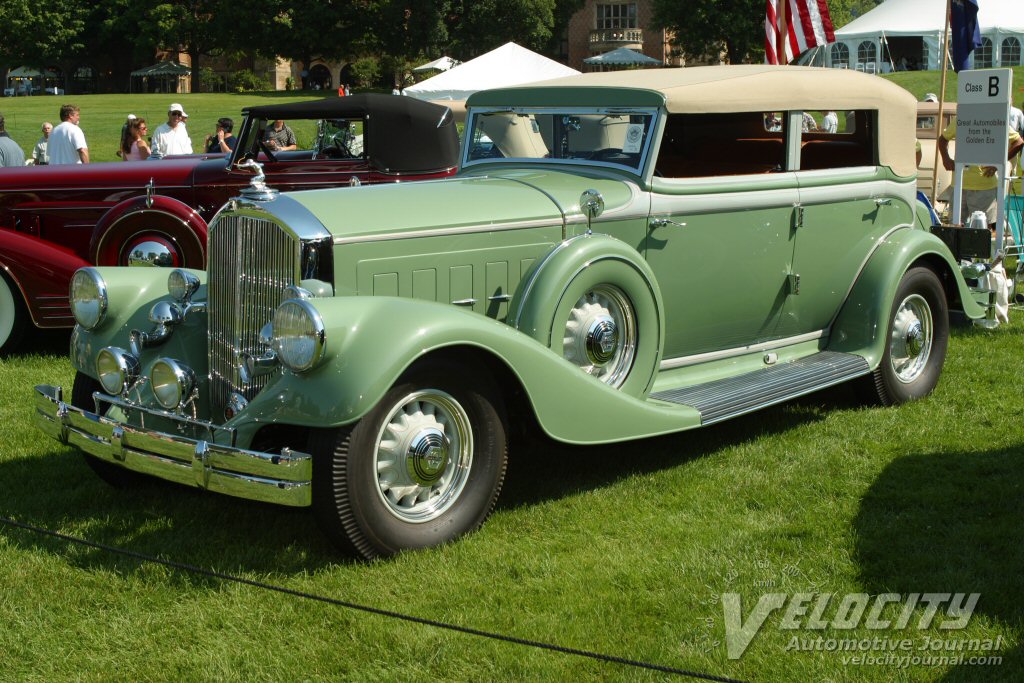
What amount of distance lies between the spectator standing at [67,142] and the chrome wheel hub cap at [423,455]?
988cm

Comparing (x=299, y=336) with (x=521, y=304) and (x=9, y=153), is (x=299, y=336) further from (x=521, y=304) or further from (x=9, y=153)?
(x=9, y=153)

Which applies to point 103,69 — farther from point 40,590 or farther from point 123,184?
point 40,590

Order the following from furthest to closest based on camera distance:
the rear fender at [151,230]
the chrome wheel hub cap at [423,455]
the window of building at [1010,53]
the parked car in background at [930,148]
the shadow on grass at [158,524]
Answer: the window of building at [1010,53]
the parked car in background at [930,148]
the rear fender at [151,230]
the shadow on grass at [158,524]
the chrome wheel hub cap at [423,455]

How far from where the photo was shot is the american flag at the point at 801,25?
12188 mm

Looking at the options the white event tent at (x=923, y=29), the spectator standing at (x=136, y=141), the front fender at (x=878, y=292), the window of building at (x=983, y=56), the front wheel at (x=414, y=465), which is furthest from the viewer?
the window of building at (x=983, y=56)

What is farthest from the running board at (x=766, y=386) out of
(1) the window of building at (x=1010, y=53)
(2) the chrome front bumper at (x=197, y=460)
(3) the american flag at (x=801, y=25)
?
(1) the window of building at (x=1010, y=53)

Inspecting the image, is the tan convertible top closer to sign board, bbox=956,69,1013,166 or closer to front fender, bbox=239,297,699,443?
front fender, bbox=239,297,699,443

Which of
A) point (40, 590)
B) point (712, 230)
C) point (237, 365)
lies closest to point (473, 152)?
point (712, 230)

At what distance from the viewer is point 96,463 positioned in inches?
199

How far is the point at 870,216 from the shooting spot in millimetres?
6336

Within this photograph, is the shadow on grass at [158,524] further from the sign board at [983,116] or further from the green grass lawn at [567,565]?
the sign board at [983,116]

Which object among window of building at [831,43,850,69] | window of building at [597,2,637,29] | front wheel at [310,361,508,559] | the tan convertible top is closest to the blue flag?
the tan convertible top

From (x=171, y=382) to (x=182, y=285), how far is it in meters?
0.67

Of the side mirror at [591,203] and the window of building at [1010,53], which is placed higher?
the window of building at [1010,53]
